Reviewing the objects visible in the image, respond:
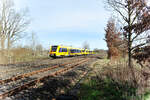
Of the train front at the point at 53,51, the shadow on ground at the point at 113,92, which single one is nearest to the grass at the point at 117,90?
the shadow on ground at the point at 113,92

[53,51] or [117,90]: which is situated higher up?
[53,51]

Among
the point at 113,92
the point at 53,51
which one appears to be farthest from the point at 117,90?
the point at 53,51

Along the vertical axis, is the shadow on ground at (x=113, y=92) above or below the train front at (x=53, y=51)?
below

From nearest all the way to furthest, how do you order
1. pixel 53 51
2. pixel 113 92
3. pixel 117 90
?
pixel 113 92 → pixel 117 90 → pixel 53 51

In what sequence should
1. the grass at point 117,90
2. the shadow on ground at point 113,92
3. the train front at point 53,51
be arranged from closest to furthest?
the grass at point 117,90 → the shadow on ground at point 113,92 → the train front at point 53,51

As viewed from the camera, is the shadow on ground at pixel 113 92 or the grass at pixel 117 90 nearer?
the grass at pixel 117 90

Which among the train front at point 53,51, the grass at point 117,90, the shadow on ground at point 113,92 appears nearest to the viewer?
the grass at point 117,90

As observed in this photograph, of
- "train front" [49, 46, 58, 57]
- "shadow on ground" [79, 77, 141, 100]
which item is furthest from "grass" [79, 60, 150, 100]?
"train front" [49, 46, 58, 57]

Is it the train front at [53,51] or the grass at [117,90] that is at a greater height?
the train front at [53,51]

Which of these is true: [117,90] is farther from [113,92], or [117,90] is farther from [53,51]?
[53,51]

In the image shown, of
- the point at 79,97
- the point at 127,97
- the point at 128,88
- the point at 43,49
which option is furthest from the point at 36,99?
the point at 43,49

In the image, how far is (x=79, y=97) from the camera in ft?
16.7

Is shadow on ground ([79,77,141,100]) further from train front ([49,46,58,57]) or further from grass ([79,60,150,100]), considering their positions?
train front ([49,46,58,57])

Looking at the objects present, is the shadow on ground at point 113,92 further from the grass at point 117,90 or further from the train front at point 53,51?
the train front at point 53,51
